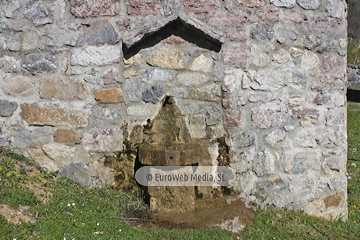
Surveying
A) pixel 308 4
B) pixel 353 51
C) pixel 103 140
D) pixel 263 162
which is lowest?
→ pixel 263 162

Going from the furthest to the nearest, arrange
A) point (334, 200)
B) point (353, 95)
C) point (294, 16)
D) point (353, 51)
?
point (353, 51) < point (353, 95) < point (334, 200) < point (294, 16)

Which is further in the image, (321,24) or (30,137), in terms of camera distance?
(321,24)

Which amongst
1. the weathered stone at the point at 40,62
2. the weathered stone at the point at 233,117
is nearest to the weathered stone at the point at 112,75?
the weathered stone at the point at 40,62

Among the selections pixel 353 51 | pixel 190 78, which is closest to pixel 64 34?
pixel 190 78

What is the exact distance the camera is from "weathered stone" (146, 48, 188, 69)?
151 inches

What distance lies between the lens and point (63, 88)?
12.6ft

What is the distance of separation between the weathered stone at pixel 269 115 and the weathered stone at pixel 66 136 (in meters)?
1.93

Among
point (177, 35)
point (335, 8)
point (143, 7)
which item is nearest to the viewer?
point (143, 7)

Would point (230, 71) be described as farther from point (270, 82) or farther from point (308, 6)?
point (308, 6)

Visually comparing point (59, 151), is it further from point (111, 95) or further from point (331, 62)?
Result: point (331, 62)

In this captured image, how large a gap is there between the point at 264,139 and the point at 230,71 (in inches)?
33.0

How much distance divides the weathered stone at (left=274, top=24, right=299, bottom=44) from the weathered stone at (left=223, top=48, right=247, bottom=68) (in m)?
0.43

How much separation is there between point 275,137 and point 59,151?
2.37 meters

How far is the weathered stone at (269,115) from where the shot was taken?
3.92 m
